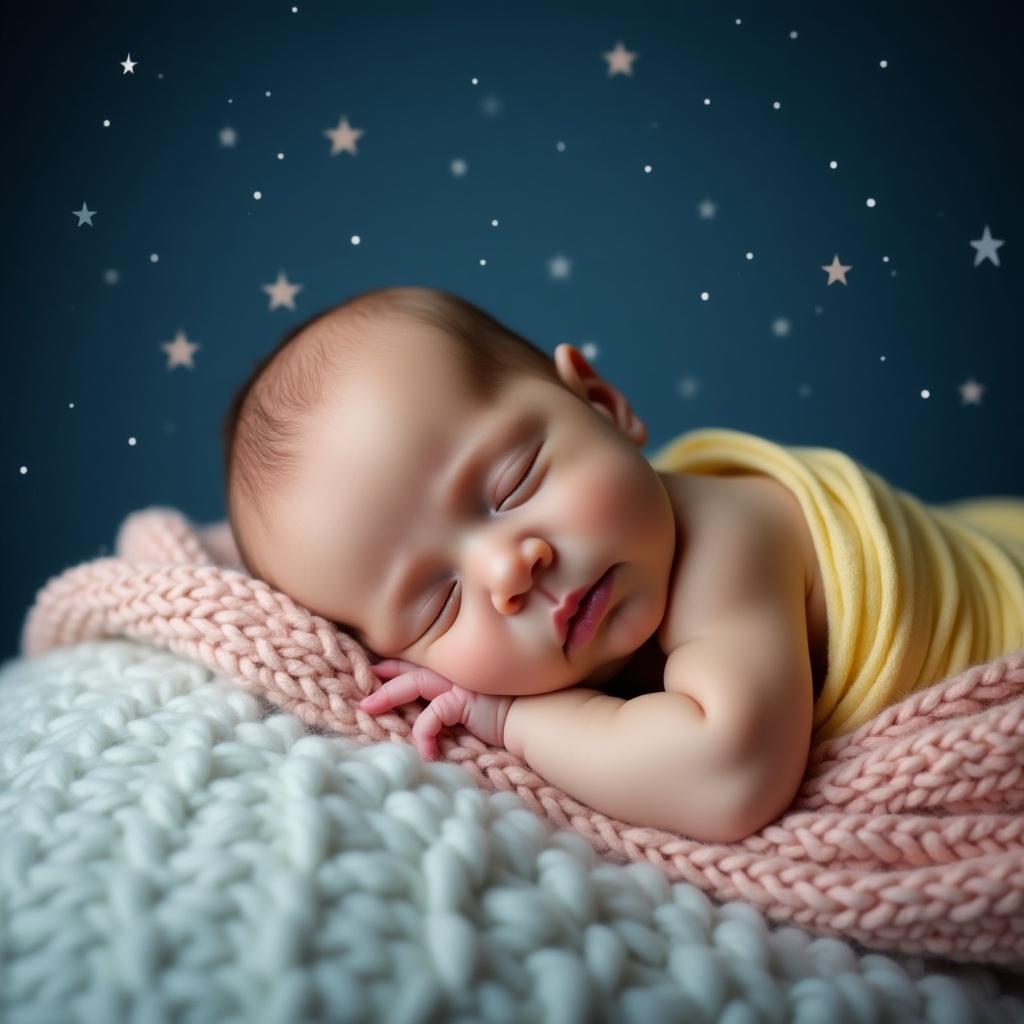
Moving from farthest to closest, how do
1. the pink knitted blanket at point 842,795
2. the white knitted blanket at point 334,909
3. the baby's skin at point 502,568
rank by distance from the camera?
the baby's skin at point 502,568, the pink knitted blanket at point 842,795, the white knitted blanket at point 334,909

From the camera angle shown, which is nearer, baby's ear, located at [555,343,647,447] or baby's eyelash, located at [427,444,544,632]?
baby's eyelash, located at [427,444,544,632]

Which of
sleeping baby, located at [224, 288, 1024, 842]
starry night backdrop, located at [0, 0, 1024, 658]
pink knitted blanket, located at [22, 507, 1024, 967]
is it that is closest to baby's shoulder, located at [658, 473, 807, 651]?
sleeping baby, located at [224, 288, 1024, 842]

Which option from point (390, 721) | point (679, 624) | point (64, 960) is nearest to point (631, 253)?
point (679, 624)

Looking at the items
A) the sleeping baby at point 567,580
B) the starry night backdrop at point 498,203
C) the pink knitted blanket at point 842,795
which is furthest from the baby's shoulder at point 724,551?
the starry night backdrop at point 498,203

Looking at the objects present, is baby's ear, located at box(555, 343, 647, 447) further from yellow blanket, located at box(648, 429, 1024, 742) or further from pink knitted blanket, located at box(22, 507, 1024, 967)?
pink knitted blanket, located at box(22, 507, 1024, 967)

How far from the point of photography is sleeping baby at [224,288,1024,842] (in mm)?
846

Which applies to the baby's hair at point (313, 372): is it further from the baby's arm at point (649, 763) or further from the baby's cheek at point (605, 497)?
the baby's arm at point (649, 763)

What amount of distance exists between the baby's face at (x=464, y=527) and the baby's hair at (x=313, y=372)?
2cm

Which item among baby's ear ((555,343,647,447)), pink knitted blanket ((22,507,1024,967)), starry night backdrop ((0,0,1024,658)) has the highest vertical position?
starry night backdrop ((0,0,1024,658))

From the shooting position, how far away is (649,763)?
0.83 meters

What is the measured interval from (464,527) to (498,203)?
0.83 m

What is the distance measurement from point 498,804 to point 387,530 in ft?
0.91

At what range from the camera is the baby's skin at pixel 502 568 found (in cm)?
87

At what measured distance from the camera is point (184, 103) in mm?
1326
